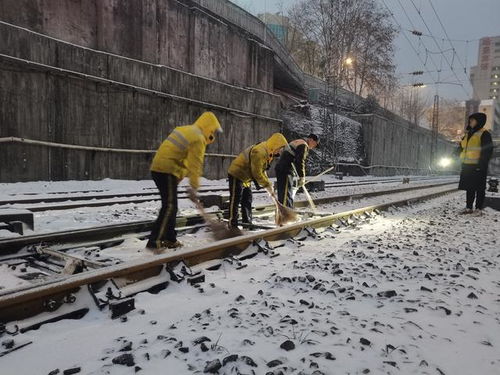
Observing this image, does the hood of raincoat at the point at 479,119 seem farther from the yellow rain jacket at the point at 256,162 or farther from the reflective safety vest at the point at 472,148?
the yellow rain jacket at the point at 256,162

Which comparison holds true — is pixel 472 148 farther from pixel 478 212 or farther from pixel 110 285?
pixel 110 285

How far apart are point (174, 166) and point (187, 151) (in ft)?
0.81

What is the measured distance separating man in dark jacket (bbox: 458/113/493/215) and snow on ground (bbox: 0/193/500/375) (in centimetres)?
541

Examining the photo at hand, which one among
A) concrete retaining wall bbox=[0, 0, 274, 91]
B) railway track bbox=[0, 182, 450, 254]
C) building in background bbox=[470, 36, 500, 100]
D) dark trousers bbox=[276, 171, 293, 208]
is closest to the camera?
railway track bbox=[0, 182, 450, 254]

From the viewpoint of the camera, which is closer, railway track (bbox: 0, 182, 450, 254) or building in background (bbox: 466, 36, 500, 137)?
railway track (bbox: 0, 182, 450, 254)

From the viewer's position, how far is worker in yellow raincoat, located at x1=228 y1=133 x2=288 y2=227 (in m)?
6.52

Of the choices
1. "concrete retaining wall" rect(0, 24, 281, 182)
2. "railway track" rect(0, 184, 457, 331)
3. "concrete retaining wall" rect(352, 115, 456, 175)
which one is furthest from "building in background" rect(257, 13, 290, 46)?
"railway track" rect(0, 184, 457, 331)

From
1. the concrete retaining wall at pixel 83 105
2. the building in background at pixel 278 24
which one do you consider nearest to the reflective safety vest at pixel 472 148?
the concrete retaining wall at pixel 83 105

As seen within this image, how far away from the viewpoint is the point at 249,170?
21.9ft

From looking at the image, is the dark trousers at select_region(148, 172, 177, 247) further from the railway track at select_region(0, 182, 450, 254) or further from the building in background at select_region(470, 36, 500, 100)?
the building in background at select_region(470, 36, 500, 100)

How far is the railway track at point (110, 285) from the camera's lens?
106 inches

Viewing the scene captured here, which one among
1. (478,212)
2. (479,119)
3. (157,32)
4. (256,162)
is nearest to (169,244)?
(256,162)

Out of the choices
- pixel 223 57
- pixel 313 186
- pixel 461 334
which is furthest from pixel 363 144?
pixel 461 334

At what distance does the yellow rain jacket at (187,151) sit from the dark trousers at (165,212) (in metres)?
0.10
